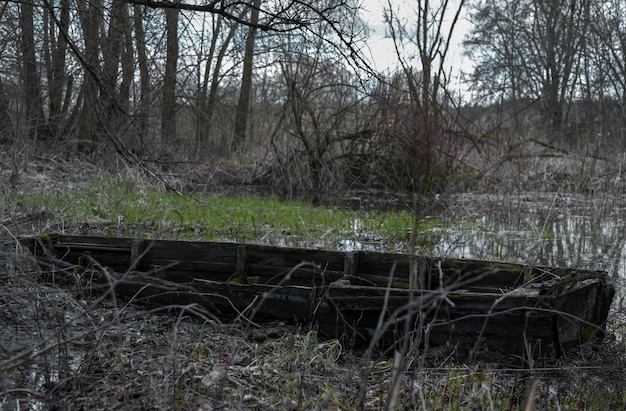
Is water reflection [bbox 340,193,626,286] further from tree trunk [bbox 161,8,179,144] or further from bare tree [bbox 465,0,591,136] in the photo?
bare tree [bbox 465,0,591,136]

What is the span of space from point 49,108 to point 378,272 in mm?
13241

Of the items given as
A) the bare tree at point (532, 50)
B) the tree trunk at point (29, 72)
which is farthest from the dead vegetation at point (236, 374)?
the bare tree at point (532, 50)

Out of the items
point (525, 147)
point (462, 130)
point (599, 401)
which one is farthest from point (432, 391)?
point (525, 147)

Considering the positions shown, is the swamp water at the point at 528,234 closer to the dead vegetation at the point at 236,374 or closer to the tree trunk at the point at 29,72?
the dead vegetation at the point at 236,374

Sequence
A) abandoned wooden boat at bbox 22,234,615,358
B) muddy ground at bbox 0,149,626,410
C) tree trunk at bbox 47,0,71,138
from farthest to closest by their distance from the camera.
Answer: tree trunk at bbox 47,0,71,138 < abandoned wooden boat at bbox 22,234,615,358 < muddy ground at bbox 0,149,626,410

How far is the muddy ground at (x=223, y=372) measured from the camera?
10.6ft

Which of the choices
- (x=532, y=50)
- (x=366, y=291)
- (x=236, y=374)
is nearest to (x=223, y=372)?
(x=236, y=374)

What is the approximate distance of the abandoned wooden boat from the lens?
4238 millimetres

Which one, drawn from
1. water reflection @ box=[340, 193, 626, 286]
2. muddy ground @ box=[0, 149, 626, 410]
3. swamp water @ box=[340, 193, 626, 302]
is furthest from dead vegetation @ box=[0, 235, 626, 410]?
water reflection @ box=[340, 193, 626, 286]

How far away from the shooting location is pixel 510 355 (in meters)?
4.32

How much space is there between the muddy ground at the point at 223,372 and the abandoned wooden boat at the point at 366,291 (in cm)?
16

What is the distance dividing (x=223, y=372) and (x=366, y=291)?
4.66 feet

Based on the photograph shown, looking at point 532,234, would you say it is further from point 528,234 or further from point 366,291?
point 366,291

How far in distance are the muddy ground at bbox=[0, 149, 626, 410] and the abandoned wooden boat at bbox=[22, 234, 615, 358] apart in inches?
6.3
